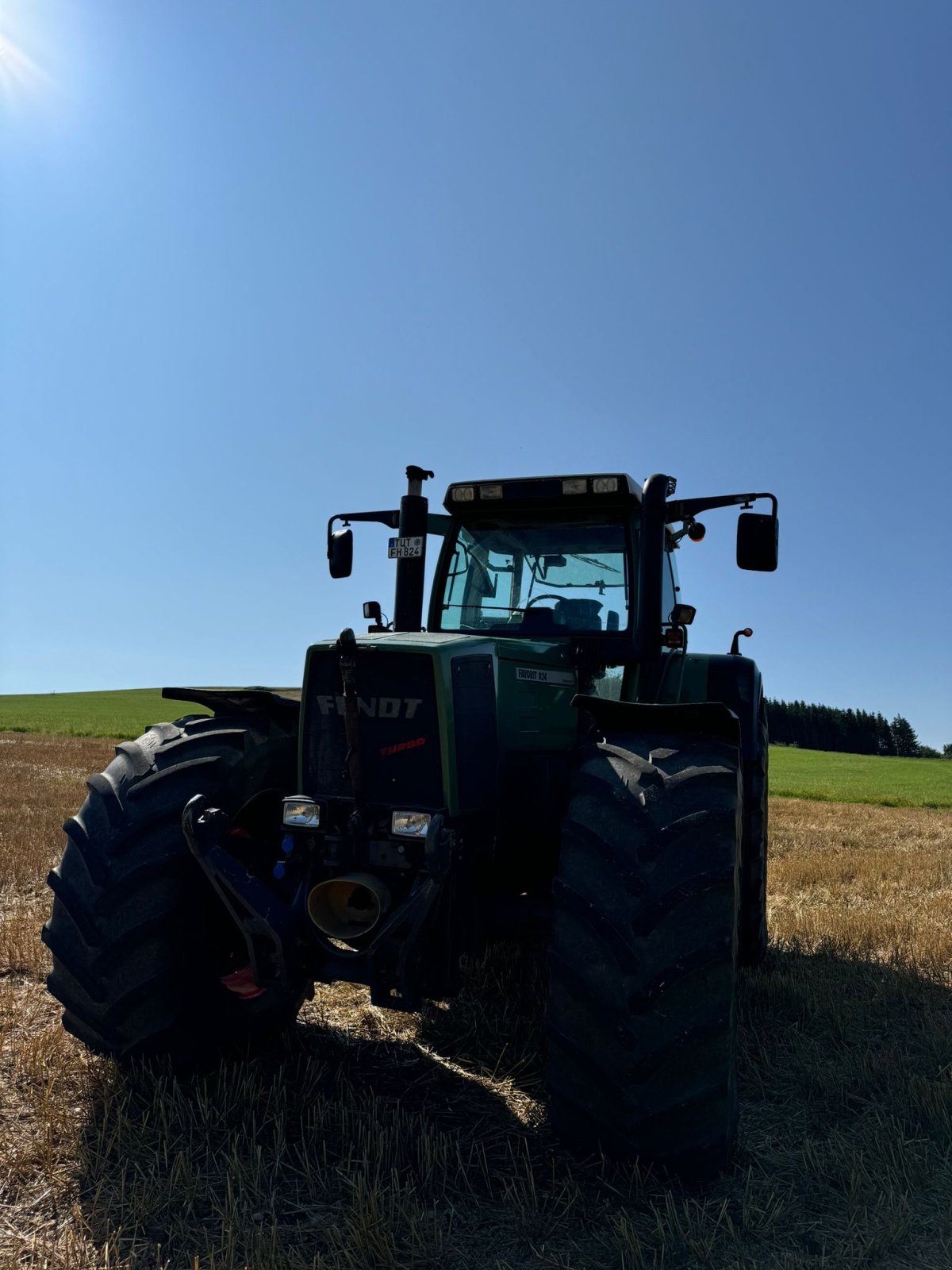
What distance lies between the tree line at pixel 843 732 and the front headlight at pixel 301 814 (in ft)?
204

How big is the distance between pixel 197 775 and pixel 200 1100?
1222 millimetres

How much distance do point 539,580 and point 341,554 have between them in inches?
47.3

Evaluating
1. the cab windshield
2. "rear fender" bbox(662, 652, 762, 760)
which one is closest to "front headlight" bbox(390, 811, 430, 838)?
the cab windshield

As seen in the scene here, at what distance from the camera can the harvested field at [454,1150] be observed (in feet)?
8.93

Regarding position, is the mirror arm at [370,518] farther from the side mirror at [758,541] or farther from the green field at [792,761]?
the green field at [792,761]

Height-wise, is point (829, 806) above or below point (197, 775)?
below

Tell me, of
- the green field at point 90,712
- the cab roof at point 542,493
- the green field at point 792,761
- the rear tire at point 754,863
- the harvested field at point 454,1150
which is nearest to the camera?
the harvested field at point 454,1150

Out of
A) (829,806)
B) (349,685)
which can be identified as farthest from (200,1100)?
(829,806)

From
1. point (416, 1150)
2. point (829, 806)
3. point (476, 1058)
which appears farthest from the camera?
point (829, 806)

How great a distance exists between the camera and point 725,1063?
296cm

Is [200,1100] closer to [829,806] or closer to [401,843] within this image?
[401,843]

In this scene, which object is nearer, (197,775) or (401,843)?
(401,843)

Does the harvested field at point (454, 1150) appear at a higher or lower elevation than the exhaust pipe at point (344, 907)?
lower

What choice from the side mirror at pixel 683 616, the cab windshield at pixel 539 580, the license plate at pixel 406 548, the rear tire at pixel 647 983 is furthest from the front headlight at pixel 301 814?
the side mirror at pixel 683 616
